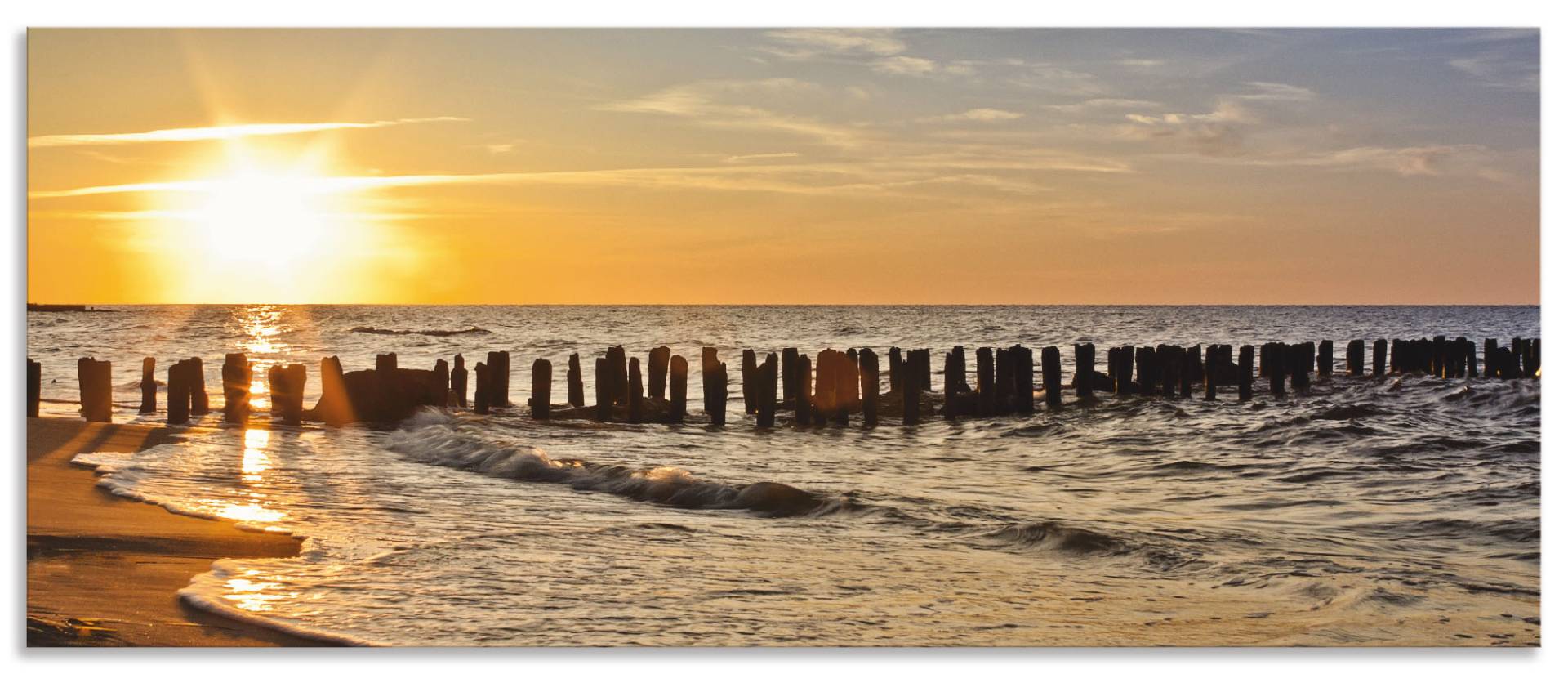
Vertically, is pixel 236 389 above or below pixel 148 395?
above

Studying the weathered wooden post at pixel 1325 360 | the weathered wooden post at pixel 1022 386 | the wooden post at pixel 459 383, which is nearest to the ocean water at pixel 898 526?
the weathered wooden post at pixel 1022 386

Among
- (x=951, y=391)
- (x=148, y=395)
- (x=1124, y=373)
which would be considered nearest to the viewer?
(x=148, y=395)

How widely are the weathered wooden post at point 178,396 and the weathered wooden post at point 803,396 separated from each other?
22.3 feet

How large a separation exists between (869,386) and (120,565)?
405 inches

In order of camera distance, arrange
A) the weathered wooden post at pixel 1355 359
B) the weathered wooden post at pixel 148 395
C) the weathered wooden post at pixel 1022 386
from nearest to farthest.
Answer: the weathered wooden post at pixel 148 395 → the weathered wooden post at pixel 1022 386 → the weathered wooden post at pixel 1355 359

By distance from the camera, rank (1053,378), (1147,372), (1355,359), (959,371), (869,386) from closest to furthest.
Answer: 1. (869,386)
2. (1053,378)
3. (959,371)
4. (1147,372)
5. (1355,359)

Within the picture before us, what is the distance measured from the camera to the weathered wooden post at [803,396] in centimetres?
1562

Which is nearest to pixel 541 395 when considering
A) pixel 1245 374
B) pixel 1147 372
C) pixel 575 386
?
pixel 575 386

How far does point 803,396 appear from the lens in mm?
15758

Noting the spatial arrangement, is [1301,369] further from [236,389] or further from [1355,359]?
[236,389]

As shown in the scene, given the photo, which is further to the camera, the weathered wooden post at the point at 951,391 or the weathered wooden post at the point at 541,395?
the weathered wooden post at the point at 951,391

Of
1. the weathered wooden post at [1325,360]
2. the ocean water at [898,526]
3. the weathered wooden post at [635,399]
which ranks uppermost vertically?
the weathered wooden post at [1325,360]

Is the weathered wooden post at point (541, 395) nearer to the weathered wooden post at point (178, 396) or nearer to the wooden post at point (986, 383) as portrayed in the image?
the weathered wooden post at point (178, 396)
